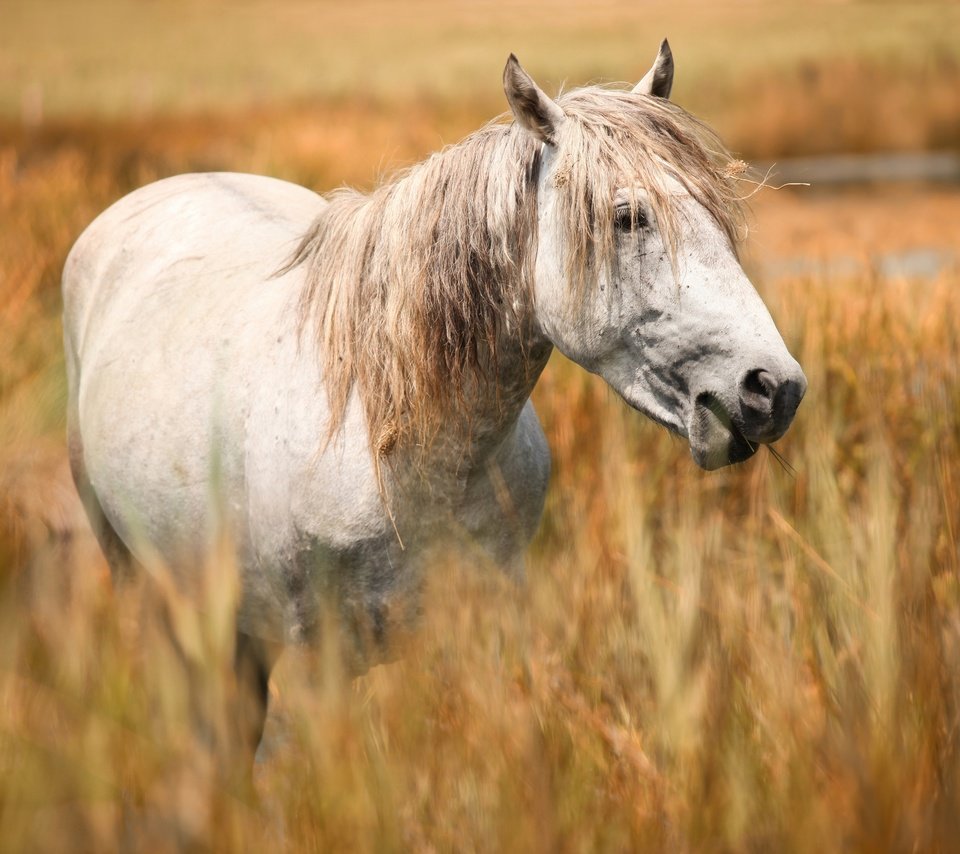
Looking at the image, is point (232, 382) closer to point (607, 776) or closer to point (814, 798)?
point (607, 776)

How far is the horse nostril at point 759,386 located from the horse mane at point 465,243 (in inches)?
9.9

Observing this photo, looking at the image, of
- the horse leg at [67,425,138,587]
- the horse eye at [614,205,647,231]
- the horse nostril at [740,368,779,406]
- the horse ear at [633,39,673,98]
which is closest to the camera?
the horse nostril at [740,368,779,406]

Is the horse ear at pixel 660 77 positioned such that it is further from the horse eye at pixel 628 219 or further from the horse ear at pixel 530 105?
the horse eye at pixel 628 219

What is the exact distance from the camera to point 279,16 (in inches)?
1672

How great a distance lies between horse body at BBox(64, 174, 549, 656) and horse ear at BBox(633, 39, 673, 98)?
27.2 inches

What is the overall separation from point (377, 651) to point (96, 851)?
1.07m

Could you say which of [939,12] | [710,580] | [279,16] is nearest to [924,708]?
[710,580]

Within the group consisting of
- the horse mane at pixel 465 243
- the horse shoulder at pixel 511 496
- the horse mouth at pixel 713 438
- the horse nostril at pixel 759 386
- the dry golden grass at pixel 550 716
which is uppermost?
the horse mane at pixel 465 243

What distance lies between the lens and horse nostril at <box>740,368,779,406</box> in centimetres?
171

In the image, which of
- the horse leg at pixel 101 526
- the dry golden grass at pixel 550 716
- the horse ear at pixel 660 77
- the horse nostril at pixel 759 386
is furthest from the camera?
the horse leg at pixel 101 526

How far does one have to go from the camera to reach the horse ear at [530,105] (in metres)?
1.86

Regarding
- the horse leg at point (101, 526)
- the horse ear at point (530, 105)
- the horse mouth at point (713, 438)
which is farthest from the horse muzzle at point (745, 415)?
the horse leg at point (101, 526)

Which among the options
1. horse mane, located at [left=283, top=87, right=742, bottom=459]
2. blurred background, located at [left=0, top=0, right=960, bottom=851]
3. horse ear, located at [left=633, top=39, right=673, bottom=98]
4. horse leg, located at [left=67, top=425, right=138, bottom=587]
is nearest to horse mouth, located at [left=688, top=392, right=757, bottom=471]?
blurred background, located at [left=0, top=0, right=960, bottom=851]

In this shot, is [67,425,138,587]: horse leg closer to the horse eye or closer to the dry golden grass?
the dry golden grass
